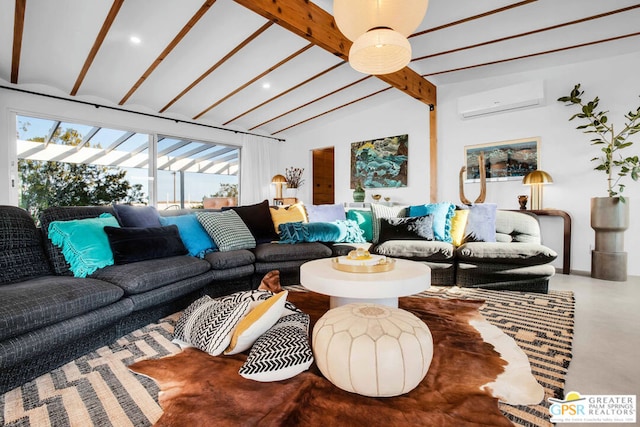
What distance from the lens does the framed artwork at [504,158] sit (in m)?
4.40

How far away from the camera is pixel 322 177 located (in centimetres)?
746

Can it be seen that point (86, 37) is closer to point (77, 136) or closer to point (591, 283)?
point (77, 136)

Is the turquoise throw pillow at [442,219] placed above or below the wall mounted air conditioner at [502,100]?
below

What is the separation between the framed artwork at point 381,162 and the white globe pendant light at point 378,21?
3.76m

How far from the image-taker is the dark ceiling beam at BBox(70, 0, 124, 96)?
111 inches

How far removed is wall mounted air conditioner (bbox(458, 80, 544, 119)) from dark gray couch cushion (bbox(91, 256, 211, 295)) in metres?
4.37

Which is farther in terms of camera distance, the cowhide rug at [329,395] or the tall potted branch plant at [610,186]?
the tall potted branch plant at [610,186]

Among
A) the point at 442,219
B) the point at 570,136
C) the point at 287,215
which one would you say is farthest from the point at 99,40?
the point at 570,136

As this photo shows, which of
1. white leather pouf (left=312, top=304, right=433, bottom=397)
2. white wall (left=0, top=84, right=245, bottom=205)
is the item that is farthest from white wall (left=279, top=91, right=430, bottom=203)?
white leather pouf (left=312, top=304, right=433, bottom=397)

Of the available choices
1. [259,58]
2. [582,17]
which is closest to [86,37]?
[259,58]

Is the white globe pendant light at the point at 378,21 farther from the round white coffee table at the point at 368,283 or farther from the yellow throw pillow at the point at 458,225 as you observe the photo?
the yellow throw pillow at the point at 458,225

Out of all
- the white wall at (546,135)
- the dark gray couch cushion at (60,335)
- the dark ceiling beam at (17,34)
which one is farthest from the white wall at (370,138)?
the dark gray couch cushion at (60,335)

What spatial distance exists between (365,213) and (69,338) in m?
3.17

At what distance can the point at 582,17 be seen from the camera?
10.4ft
